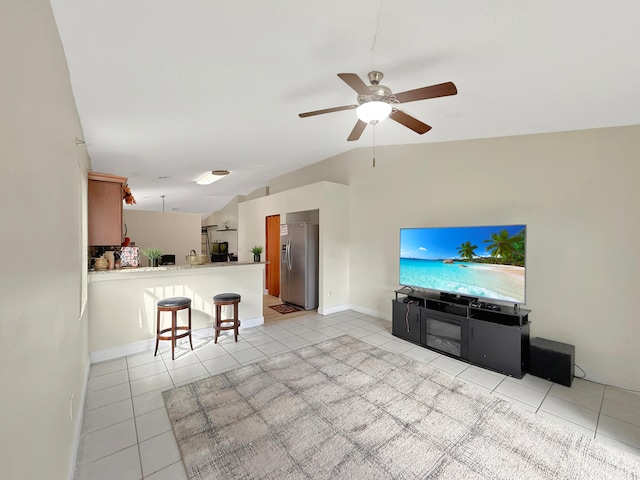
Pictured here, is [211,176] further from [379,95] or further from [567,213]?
[567,213]

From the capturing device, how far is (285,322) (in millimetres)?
4781

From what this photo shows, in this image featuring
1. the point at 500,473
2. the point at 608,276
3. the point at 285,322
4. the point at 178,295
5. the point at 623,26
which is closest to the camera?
the point at 623,26

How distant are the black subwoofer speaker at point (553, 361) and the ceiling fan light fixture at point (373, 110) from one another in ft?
9.62

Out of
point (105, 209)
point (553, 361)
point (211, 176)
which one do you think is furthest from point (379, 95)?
point (211, 176)

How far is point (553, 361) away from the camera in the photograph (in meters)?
A: 2.85

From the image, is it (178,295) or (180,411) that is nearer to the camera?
(180,411)

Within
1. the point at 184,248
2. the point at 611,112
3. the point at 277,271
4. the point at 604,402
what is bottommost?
the point at 604,402

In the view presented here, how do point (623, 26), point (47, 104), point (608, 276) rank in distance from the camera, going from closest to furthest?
point (47, 104) < point (623, 26) < point (608, 276)

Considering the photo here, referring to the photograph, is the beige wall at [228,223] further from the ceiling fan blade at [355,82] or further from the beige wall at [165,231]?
the ceiling fan blade at [355,82]

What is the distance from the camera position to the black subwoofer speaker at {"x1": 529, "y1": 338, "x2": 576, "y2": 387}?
2783 millimetres

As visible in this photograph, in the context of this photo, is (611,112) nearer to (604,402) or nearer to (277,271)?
(604,402)

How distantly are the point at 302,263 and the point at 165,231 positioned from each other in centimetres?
414

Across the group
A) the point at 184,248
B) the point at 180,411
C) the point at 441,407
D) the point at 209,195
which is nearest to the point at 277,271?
the point at 184,248

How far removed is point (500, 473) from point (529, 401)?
1.09 meters
